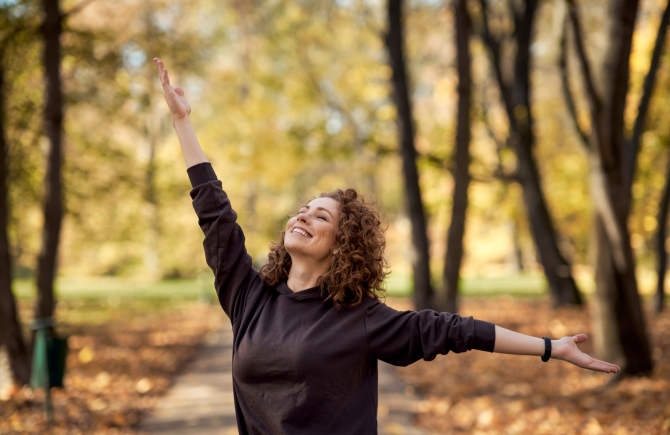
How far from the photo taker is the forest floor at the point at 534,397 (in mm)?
6402

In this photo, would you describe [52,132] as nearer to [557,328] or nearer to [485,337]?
[485,337]

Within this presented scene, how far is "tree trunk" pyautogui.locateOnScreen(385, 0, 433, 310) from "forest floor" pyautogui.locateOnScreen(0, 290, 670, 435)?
188cm

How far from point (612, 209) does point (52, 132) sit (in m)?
6.10

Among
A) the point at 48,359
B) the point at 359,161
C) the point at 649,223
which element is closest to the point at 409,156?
the point at 48,359

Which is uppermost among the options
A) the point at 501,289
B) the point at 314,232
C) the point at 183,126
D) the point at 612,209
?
the point at 183,126

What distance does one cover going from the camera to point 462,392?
8.34 m

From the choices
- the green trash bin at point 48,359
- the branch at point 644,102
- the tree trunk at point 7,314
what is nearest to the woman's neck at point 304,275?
the green trash bin at point 48,359

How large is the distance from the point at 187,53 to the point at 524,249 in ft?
125

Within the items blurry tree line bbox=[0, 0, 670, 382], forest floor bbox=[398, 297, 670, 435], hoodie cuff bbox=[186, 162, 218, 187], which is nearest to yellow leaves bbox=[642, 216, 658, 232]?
blurry tree line bbox=[0, 0, 670, 382]

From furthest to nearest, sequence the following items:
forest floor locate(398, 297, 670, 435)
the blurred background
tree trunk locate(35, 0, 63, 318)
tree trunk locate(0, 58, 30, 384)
A: tree trunk locate(35, 0, 63, 318) → tree trunk locate(0, 58, 30, 384) → the blurred background → forest floor locate(398, 297, 670, 435)

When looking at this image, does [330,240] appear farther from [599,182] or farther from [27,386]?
[27,386]

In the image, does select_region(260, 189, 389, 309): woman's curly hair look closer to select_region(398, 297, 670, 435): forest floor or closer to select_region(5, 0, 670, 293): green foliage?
select_region(398, 297, 670, 435): forest floor

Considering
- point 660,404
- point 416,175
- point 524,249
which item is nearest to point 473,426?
point 660,404

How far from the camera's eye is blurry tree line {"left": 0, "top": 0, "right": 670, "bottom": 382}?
25.8ft
